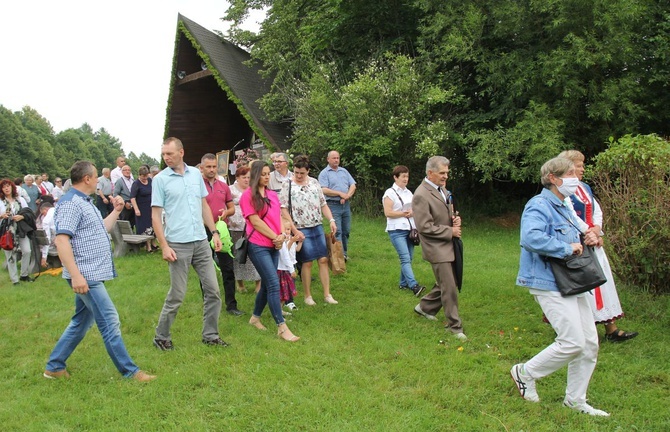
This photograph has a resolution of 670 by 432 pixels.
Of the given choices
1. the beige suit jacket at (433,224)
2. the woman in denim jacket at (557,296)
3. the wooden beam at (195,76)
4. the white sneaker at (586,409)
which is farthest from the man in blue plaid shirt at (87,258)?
the wooden beam at (195,76)

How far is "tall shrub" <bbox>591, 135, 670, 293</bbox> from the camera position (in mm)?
6258

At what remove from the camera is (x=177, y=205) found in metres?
5.22

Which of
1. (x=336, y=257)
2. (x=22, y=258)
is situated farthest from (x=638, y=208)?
(x=22, y=258)

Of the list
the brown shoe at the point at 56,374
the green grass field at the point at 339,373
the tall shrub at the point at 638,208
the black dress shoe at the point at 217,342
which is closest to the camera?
the green grass field at the point at 339,373

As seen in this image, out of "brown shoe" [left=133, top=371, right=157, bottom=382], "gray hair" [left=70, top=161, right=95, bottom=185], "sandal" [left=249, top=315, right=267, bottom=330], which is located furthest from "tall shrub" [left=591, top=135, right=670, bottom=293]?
"gray hair" [left=70, top=161, right=95, bottom=185]

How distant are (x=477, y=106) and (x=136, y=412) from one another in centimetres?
1432

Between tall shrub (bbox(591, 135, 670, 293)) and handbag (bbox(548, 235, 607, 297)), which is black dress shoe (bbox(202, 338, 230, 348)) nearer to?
handbag (bbox(548, 235, 607, 297))

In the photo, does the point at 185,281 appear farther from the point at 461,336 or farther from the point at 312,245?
the point at 461,336

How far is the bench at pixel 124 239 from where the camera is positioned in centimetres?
1086

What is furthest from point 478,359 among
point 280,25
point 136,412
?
point 280,25

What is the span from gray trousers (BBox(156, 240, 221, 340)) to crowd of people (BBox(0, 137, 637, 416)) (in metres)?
0.01

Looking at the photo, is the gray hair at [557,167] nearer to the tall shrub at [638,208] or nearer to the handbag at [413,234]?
the tall shrub at [638,208]

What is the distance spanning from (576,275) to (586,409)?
3.62ft

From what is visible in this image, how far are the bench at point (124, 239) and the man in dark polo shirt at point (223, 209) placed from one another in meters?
4.43
